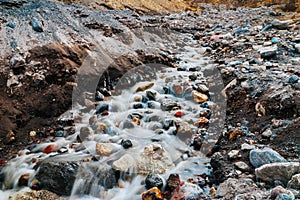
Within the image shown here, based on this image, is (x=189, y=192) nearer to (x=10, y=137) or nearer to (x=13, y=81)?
(x=10, y=137)

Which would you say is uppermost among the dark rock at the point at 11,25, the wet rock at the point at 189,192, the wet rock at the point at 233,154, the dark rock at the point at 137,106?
the dark rock at the point at 11,25

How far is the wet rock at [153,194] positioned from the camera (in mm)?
2954

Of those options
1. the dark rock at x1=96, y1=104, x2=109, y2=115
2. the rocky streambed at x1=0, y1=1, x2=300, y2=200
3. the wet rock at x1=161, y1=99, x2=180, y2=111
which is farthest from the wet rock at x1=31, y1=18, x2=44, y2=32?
the wet rock at x1=161, y1=99, x2=180, y2=111

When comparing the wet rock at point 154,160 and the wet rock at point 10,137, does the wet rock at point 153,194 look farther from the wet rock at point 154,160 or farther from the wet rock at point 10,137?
the wet rock at point 10,137

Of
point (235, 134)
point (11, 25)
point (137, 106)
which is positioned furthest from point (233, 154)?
point (11, 25)

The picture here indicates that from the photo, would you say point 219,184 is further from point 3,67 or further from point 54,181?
point 3,67

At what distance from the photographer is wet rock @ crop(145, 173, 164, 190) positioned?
A: 10.3 ft

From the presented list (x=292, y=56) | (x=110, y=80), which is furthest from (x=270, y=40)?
(x=110, y=80)

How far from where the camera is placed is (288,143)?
3.27 metres

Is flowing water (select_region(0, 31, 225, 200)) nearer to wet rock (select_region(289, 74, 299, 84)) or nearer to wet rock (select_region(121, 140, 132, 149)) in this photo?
wet rock (select_region(121, 140, 132, 149))

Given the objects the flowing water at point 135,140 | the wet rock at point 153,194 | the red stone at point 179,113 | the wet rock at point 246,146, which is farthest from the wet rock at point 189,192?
the red stone at point 179,113

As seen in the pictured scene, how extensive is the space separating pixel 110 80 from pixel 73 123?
1.44 metres

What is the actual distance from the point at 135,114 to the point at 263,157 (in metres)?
2.41

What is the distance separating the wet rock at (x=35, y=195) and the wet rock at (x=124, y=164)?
2.49 feet
